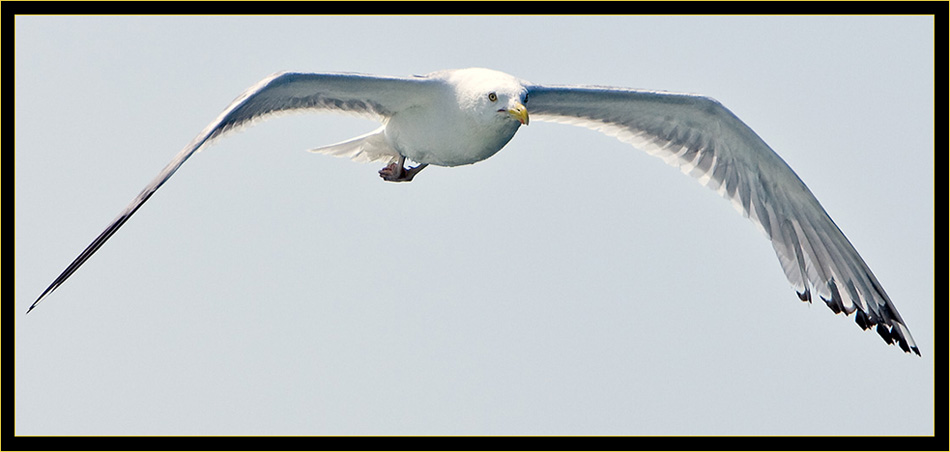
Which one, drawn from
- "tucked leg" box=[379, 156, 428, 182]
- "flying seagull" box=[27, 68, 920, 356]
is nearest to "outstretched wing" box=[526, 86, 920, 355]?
"flying seagull" box=[27, 68, 920, 356]

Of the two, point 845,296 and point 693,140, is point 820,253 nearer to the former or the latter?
point 845,296

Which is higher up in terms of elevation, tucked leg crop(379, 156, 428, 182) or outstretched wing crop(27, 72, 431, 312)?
outstretched wing crop(27, 72, 431, 312)

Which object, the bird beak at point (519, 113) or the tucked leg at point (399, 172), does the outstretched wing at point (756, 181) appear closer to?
the tucked leg at point (399, 172)

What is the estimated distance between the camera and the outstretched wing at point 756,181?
8922 mm

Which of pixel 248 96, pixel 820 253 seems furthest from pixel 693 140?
pixel 248 96

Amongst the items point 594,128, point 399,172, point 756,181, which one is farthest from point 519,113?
point 756,181

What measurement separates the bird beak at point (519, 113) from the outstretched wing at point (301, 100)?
678 millimetres

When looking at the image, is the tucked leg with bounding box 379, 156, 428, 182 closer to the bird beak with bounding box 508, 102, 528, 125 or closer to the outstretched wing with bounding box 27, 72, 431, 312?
the outstretched wing with bounding box 27, 72, 431, 312

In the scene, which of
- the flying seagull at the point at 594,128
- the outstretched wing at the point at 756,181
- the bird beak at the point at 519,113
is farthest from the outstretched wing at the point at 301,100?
the outstretched wing at the point at 756,181

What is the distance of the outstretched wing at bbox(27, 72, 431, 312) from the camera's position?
7.25m

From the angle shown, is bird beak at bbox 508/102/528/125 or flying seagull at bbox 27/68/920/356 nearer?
bird beak at bbox 508/102/528/125

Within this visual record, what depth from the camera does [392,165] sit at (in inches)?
347

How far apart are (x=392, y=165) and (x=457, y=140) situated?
1005 mm

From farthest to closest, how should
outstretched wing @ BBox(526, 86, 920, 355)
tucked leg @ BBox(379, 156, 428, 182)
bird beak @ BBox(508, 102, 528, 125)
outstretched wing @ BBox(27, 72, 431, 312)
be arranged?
outstretched wing @ BBox(526, 86, 920, 355)
tucked leg @ BBox(379, 156, 428, 182)
bird beak @ BBox(508, 102, 528, 125)
outstretched wing @ BBox(27, 72, 431, 312)
